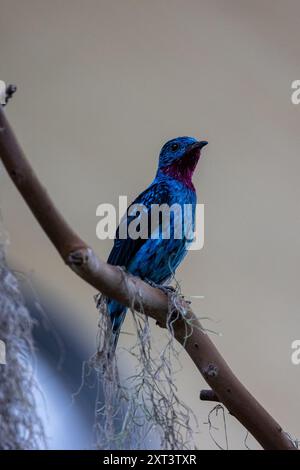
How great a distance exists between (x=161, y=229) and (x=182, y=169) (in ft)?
0.82

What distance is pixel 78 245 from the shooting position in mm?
1187

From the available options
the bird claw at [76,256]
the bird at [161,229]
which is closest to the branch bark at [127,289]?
the bird claw at [76,256]

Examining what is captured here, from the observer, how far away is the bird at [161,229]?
1966 mm

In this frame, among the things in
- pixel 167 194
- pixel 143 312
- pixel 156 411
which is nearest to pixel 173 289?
pixel 143 312

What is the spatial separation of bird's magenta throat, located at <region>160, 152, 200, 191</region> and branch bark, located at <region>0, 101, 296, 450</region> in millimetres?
707

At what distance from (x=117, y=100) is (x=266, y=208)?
64 cm

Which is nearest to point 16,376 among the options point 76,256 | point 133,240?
point 76,256

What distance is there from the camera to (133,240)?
6.55 feet

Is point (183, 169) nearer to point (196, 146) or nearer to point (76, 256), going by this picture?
point (196, 146)

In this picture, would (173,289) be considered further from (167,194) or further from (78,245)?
(167,194)

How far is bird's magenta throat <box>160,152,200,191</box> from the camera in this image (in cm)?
219

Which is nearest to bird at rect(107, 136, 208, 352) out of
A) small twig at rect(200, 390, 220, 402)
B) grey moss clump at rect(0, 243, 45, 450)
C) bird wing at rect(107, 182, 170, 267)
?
bird wing at rect(107, 182, 170, 267)

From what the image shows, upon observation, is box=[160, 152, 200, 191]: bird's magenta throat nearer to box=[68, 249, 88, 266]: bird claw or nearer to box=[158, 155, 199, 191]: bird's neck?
box=[158, 155, 199, 191]: bird's neck
